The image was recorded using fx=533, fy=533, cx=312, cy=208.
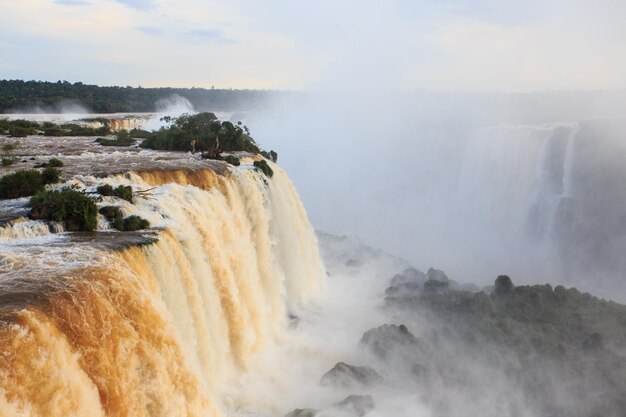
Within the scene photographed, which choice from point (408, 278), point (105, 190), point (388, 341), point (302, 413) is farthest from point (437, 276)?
point (105, 190)

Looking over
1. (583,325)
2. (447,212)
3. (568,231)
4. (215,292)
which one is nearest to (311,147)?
(447,212)

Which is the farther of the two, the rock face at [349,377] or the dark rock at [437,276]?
the dark rock at [437,276]

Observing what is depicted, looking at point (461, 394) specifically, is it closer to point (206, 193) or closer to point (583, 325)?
point (583, 325)

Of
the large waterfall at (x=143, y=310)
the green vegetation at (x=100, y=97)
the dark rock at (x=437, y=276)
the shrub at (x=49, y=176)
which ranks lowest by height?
the dark rock at (x=437, y=276)

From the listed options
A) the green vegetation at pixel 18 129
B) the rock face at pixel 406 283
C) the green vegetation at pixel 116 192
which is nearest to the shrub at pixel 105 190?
the green vegetation at pixel 116 192

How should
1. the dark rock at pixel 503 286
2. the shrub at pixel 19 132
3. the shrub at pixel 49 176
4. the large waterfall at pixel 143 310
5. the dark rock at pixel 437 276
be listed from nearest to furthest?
the large waterfall at pixel 143 310 → the shrub at pixel 49 176 → the dark rock at pixel 503 286 → the dark rock at pixel 437 276 → the shrub at pixel 19 132

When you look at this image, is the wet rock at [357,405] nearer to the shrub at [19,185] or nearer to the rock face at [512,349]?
the rock face at [512,349]
